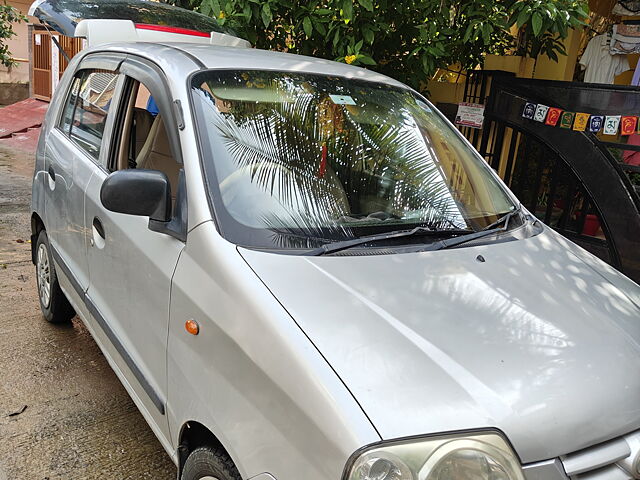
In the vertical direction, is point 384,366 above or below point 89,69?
below

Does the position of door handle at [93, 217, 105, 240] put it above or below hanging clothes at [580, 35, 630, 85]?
below

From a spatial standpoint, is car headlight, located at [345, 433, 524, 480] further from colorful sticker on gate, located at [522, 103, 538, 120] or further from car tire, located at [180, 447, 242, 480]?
colorful sticker on gate, located at [522, 103, 538, 120]

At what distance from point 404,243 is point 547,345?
2.11 feet

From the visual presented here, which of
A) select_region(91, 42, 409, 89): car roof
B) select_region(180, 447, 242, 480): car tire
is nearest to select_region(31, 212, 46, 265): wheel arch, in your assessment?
select_region(91, 42, 409, 89): car roof

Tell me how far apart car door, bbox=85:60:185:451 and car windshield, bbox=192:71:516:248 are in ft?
0.73

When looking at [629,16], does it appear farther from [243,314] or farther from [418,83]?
[243,314]

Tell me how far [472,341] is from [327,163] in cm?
107

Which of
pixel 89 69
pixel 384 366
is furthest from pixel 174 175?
pixel 384 366

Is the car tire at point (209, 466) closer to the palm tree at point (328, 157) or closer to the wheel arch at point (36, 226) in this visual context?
the palm tree at point (328, 157)

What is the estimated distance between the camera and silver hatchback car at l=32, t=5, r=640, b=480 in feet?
4.74

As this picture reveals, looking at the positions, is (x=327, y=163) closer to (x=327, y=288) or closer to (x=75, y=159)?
(x=327, y=288)

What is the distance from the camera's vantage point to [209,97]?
2361mm

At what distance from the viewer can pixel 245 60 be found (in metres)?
2.66

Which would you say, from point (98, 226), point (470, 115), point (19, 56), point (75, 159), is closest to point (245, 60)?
point (98, 226)
